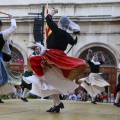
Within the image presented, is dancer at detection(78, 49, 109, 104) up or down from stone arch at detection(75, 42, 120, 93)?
down

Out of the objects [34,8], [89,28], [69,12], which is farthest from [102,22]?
[34,8]

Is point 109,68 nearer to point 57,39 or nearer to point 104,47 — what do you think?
point 104,47

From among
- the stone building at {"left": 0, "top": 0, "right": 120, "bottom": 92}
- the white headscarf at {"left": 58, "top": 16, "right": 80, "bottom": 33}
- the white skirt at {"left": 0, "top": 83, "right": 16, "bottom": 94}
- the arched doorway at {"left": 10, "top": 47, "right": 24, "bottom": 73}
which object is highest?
the stone building at {"left": 0, "top": 0, "right": 120, "bottom": 92}

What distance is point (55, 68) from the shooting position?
582 cm

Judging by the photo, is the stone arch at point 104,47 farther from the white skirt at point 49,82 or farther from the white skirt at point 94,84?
the white skirt at point 49,82

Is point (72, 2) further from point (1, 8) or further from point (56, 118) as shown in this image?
point (56, 118)

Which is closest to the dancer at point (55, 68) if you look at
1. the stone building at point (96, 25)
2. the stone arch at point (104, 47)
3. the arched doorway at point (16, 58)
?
the stone building at point (96, 25)

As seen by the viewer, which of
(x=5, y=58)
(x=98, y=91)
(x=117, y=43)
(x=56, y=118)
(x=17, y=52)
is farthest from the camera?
(x=17, y=52)

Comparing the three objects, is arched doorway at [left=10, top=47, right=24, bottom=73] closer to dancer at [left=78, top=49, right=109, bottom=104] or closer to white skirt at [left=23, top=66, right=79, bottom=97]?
dancer at [left=78, top=49, right=109, bottom=104]

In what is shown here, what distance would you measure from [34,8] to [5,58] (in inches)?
553

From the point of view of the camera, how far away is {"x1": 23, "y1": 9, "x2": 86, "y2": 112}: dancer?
5.70m

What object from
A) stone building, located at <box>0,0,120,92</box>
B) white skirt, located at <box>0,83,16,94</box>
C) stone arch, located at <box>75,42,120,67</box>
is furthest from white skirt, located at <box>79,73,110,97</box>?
stone arch, located at <box>75,42,120,67</box>

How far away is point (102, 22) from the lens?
19531 millimetres

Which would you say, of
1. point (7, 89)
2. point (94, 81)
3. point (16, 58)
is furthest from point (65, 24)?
point (16, 58)
